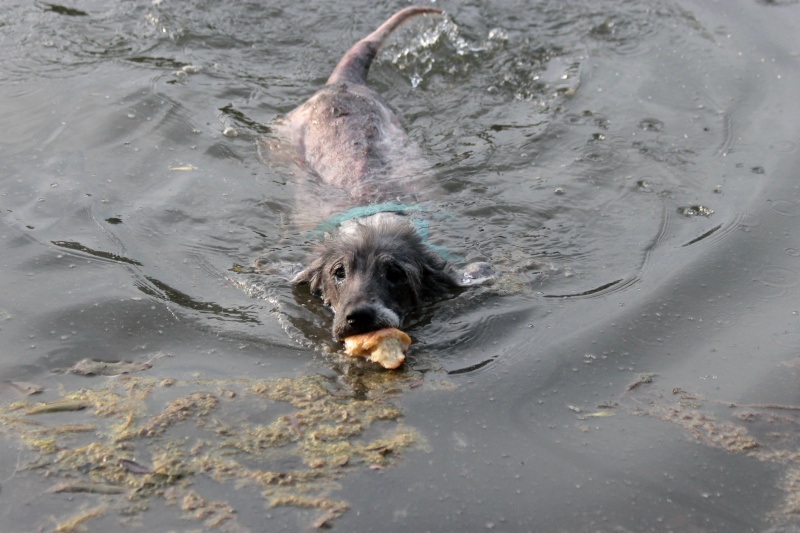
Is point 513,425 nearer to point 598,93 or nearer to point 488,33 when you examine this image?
point 598,93

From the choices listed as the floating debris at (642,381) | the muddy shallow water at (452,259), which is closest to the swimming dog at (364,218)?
the muddy shallow water at (452,259)

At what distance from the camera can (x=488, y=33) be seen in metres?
9.28

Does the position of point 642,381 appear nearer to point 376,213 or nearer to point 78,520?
point 376,213

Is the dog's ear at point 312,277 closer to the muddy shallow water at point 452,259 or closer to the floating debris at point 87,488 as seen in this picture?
the muddy shallow water at point 452,259

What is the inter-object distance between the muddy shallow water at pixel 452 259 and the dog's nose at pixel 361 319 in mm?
200

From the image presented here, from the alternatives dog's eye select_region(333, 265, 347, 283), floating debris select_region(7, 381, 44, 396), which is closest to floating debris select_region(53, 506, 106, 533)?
floating debris select_region(7, 381, 44, 396)

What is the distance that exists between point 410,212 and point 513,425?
97.3 inches

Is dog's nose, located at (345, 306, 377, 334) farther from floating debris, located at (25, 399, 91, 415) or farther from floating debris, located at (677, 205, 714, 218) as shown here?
floating debris, located at (677, 205, 714, 218)

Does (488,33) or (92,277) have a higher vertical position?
(488,33)

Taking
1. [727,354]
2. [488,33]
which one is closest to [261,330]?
[727,354]

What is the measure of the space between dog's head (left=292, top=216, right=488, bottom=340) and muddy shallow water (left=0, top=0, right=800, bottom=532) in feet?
0.51

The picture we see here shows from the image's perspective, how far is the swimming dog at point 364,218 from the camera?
5.41m

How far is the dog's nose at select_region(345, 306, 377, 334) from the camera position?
5051 millimetres

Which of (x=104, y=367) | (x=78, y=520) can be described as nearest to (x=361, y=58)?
(x=104, y=367)
